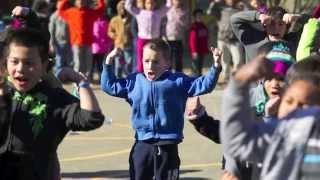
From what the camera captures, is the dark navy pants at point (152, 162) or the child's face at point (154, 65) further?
the child's face at point (154, 65)

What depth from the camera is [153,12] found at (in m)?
15.0

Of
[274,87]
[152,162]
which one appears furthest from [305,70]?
[152,162]

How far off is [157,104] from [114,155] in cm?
305

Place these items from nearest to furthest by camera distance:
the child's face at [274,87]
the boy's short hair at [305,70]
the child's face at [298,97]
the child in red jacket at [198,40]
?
the child's face at [298,97] → the boy's short hair at [305,70] → the child's face at [274,87] → the child in red jacket at [198,40]

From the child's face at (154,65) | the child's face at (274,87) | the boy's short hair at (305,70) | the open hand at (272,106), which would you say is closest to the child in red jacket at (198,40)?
the child's face at (154,65)

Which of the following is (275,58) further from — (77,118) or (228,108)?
(228,108)

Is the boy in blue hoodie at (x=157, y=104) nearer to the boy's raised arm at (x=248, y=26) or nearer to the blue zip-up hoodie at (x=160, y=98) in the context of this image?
the blue zip-up hoodie at (x=160, y=98)

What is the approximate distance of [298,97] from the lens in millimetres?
3473

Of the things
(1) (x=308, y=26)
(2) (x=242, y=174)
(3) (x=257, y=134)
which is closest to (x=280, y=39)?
(1) (x=308, y=26)

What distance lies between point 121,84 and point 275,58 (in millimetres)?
1716

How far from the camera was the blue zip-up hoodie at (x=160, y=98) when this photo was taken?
6.48 m

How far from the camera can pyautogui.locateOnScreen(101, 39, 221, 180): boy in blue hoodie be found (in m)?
6.43

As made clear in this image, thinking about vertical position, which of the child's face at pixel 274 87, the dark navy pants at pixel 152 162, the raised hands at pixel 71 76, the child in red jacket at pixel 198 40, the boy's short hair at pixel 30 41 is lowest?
the child in red jacket at pixel 198 40

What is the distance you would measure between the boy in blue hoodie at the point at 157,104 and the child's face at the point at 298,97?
2958 millimetres
